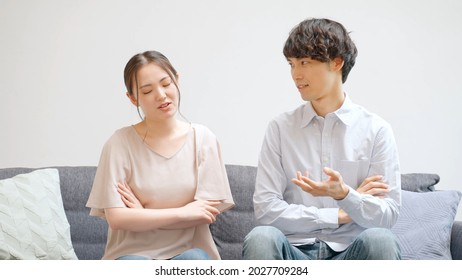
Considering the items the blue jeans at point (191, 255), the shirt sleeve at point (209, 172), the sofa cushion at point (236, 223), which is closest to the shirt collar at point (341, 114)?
the shirt sleeve at point (209, 172)

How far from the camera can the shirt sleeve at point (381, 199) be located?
2232 millimetres

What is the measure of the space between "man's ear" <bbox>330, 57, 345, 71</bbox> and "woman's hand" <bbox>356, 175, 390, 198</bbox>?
384 mm

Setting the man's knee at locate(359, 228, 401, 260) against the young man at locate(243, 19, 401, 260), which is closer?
the man's knee at locate(359, 228, 401, 260)

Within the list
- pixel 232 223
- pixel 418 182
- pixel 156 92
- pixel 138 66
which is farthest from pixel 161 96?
pixel 418 182

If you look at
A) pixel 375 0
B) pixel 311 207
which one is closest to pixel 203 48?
pixel 375 0

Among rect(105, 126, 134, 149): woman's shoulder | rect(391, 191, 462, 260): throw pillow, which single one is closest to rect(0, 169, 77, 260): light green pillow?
rect(105, 126, 134, 149): woman's shoulder

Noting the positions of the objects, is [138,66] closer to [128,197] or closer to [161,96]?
[161,96]

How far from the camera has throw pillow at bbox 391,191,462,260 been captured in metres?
2.92

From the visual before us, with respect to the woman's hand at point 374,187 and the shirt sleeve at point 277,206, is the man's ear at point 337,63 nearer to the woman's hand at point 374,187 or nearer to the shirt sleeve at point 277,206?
the shirt sleeve at point 277,206

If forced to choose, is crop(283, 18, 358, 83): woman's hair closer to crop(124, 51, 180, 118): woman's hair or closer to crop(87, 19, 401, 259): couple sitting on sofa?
crop(87, 19, 401, 259): couple sitting on sofa

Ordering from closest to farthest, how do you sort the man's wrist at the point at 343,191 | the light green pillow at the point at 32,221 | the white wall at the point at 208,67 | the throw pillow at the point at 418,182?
the man's wrist at the point at 343,191
the light green pillow at the point at 32,221
the throw pillow at the point at 418,182
the white wall at the point at 208,67

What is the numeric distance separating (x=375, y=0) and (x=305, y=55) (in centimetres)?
145

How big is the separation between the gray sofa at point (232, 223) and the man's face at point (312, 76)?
0.79m
